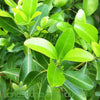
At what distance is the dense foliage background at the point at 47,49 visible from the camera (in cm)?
44

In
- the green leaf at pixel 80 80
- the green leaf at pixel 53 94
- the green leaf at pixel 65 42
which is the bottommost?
the green leaf at pixel 53 94

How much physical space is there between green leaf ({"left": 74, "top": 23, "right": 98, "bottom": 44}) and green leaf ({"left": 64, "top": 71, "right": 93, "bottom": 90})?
122 millimetres

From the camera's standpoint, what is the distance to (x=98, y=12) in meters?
1.05

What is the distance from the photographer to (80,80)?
1.69 feet

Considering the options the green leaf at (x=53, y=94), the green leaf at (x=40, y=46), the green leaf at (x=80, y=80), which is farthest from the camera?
the green leaf at (x=53, y=94)

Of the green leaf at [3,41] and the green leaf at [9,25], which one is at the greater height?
the green leaf at [9,25]

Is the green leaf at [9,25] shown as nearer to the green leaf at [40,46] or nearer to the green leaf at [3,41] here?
the green leaf at [3,41]

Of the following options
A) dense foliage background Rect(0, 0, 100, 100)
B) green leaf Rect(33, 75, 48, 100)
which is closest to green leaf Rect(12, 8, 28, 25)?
dense foliage background Rect(0, 0, 100, 100)

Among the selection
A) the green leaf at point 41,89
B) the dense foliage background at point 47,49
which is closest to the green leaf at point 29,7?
the dense foliage background at point 47,49

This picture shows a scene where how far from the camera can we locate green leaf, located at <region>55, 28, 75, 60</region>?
0.44 metres

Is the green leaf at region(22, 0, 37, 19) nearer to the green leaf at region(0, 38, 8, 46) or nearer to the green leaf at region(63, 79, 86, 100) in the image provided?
the green leaf at region(0, 38, 8, 46)

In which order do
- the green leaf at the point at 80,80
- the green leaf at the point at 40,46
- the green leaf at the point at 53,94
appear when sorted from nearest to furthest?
the green leaf at the point at 40,46 < the green leaf at the point at 80,80 < the green leaf at the point at 53,94

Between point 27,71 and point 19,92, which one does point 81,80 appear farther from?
point 19,92

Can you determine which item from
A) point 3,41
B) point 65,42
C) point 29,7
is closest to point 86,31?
point 65,42
